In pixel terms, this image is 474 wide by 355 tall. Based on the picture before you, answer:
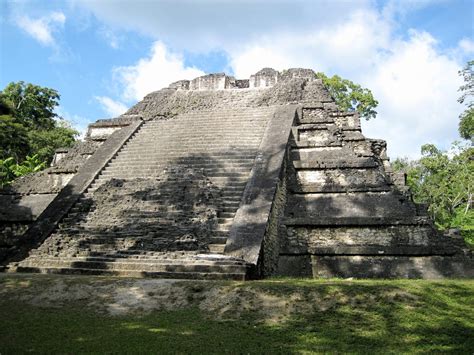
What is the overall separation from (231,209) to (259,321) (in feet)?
13.3

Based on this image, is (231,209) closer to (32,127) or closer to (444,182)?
(444,182)

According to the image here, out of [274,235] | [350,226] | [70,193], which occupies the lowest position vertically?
[274,235]

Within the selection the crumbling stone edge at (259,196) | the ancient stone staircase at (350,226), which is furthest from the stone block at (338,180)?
the crumbling stone edge at (259,196)

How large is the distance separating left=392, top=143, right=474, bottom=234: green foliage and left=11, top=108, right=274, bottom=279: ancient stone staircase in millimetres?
14839

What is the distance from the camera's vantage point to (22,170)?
20312mm

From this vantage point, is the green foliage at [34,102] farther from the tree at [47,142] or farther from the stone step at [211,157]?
the stone step at [211,157]

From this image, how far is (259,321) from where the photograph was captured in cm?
452

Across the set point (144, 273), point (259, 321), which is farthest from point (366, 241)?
point (259, 321)

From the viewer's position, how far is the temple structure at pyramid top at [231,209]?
7.41 m

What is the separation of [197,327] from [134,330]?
63 cm

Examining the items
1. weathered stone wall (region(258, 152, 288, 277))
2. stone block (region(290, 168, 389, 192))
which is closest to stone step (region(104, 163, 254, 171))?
weathered stone wall (region(258, 152, 288, 277))

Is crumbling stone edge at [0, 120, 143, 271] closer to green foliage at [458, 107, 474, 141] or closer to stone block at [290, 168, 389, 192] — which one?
stone block at [290, 168, 389, 192]

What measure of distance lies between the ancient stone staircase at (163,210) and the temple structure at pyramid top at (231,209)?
28 millimetres

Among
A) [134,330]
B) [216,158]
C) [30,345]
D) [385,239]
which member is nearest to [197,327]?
[134,330]
